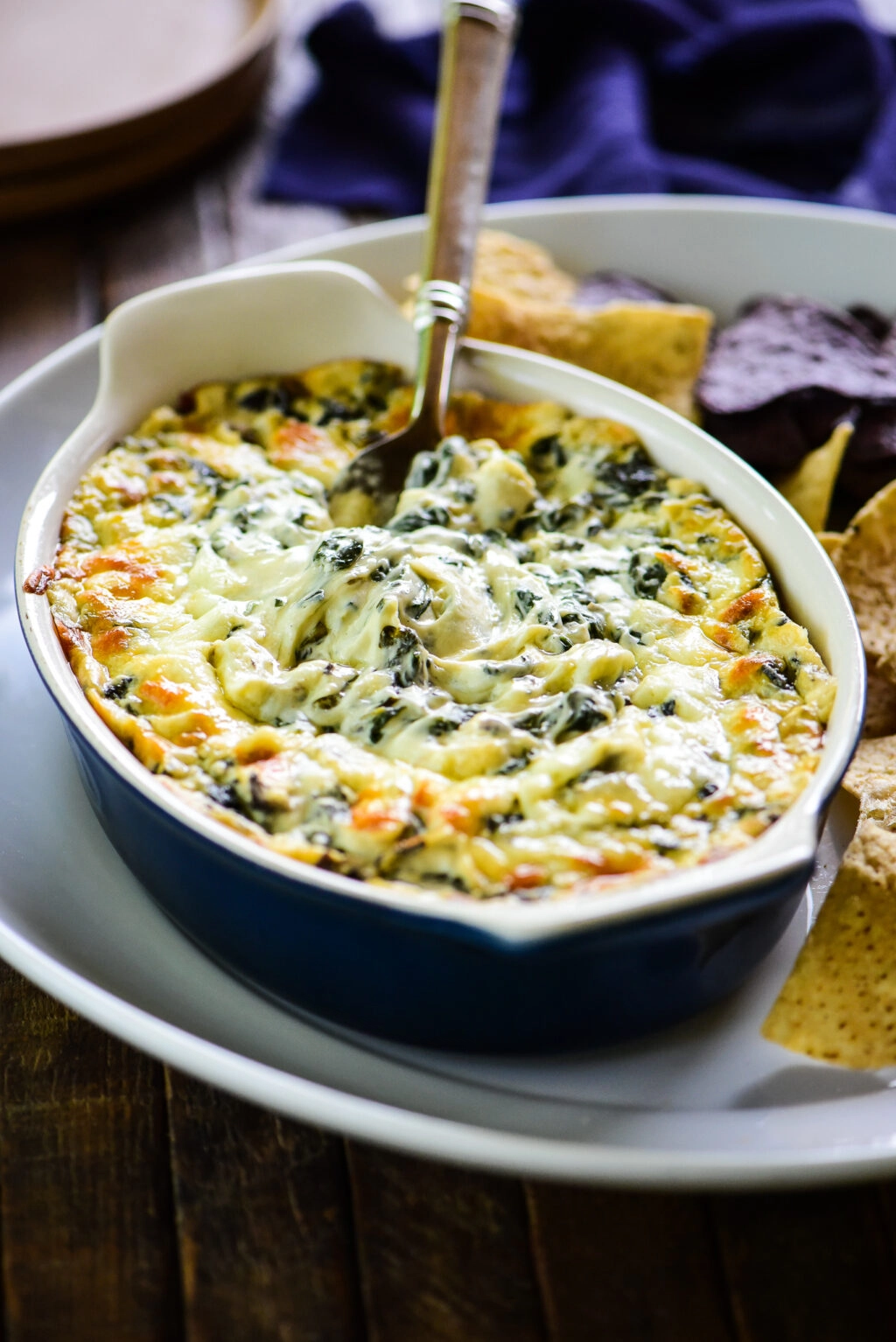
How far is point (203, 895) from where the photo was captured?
6.31 ft

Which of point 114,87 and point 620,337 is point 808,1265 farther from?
point 114,87

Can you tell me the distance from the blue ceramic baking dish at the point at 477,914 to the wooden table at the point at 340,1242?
22 cm

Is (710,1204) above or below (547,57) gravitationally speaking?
below

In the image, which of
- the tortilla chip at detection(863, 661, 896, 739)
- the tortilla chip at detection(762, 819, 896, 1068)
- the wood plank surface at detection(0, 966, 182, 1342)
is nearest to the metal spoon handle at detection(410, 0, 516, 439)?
the tortilla chip at detection(863, 661, 896, 739)

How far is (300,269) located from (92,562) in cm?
94

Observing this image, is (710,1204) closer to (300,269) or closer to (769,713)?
(769,713)

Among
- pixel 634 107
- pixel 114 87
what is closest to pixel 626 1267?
pixel 634 107

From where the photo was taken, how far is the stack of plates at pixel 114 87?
3.91 metres

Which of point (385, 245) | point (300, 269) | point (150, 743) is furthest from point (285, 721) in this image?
point (385, 245)

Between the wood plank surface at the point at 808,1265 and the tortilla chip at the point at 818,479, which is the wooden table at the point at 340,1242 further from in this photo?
the tortilla chip at the point at 818,479

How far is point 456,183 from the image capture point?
9.45ft

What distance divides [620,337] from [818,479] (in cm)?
60

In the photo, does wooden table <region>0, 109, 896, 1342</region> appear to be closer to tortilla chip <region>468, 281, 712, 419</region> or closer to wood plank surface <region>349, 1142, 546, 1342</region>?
wood plank surface <region>349, 1142, 546, 1342</region>

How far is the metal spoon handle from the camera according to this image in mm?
2820
